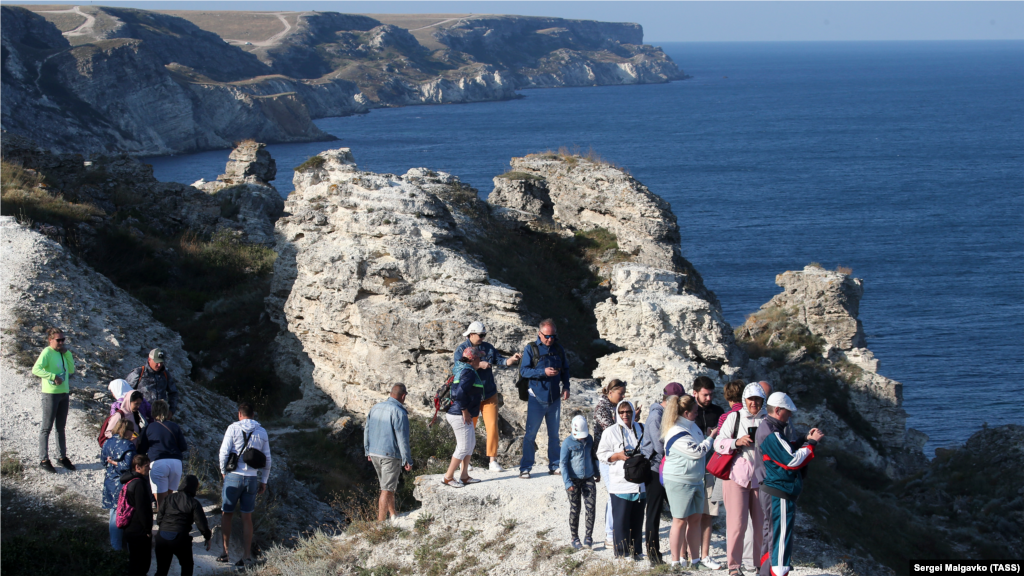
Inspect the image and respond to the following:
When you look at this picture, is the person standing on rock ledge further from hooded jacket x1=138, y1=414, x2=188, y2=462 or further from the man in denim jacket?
hooded jacket x1=138, y1=414, x2=188, y2=462

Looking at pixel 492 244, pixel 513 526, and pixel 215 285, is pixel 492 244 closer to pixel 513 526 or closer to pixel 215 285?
pixel 215 285

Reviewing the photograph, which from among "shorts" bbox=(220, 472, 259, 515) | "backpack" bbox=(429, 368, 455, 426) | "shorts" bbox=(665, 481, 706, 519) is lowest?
"shorts" bbox=(220, 472, 259, 515)

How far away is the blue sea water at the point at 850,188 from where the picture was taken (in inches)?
1836

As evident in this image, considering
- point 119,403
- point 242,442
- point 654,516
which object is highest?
point 119,403

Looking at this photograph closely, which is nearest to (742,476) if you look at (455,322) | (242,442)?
(242,442)

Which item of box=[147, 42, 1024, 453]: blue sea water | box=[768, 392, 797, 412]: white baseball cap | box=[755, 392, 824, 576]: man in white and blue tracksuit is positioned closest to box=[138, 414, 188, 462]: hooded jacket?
box=[755, 392, 824, 576]: man in white and blue tracksuit

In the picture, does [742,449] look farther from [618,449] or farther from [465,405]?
[465,405]

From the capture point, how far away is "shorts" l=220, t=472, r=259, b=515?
30.7ft

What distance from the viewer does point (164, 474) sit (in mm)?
9000

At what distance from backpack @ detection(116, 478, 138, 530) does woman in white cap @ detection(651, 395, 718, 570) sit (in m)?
5.62

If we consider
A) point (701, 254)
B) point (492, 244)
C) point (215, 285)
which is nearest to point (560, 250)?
point (492, 244)

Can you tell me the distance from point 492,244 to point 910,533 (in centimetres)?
1193

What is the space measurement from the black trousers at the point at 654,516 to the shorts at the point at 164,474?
5.36 metres

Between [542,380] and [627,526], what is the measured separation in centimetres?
254
